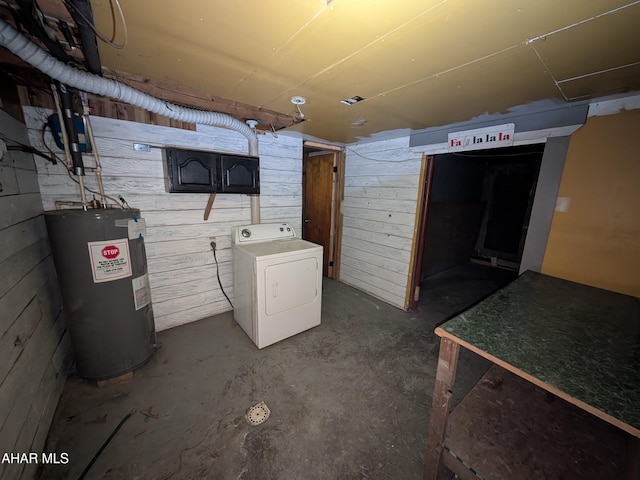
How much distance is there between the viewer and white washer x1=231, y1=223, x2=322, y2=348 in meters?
2.08

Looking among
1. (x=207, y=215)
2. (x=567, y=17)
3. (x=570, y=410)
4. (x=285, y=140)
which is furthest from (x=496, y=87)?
(x=207, y=215)

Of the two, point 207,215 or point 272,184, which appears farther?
point 272,184

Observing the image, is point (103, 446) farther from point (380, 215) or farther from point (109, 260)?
point (380, 215)

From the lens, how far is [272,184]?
2.83m

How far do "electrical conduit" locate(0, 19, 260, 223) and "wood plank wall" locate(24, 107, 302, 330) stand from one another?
35cm

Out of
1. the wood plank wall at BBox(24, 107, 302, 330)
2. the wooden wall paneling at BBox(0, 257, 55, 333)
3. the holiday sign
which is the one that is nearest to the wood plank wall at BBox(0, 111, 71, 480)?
the wooden wall paneling at BBox(0, 257, 55, 333)

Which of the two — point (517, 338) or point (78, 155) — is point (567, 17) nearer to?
point (517, 338)

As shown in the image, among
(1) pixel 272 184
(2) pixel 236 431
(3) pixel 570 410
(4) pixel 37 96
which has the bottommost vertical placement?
(2) pixel 236 431

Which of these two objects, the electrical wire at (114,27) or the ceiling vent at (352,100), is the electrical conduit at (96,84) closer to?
the electrical wire at (114,27)

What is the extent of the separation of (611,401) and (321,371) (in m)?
1.63

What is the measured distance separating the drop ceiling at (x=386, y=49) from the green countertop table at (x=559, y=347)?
125 cm

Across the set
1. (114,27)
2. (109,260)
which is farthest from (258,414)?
(114,27)

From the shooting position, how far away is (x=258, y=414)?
1579mm

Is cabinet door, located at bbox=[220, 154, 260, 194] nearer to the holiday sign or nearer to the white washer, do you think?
the white washer
